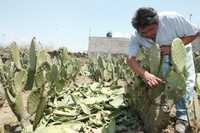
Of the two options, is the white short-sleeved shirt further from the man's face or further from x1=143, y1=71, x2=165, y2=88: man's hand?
x1=143, y1=71, x2=165, y2=88: man's hand

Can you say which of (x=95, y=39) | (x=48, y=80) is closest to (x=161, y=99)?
(x=48, y=80)

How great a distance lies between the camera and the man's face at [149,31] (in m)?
3.94

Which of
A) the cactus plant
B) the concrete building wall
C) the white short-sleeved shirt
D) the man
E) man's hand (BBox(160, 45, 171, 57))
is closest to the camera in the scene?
the cactus plant

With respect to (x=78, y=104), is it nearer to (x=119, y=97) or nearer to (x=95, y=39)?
(x=119, y=97)

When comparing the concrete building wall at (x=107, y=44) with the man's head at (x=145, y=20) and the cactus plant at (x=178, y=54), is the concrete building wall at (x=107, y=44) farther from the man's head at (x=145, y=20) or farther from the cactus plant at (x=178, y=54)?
the cactus plant at (x=178, y=54)

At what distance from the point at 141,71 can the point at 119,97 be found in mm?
1208

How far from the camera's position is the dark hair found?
3.87 meters

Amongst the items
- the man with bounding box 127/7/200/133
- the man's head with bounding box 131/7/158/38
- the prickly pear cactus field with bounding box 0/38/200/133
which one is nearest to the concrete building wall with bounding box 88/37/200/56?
the prickly pear cactus field with bounding box 0/38/200/133

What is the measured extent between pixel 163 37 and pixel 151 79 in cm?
48

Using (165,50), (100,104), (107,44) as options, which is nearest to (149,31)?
(165,50)

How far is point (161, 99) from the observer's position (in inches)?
156

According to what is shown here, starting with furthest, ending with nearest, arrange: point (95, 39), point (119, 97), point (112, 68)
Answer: point (95, 39) → point (112, 68) → point (119, 97)

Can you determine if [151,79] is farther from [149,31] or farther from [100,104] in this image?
[100,104]

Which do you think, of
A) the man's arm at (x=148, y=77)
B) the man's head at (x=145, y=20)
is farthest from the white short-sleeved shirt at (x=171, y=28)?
the man's arm at (x=148, y=77)
